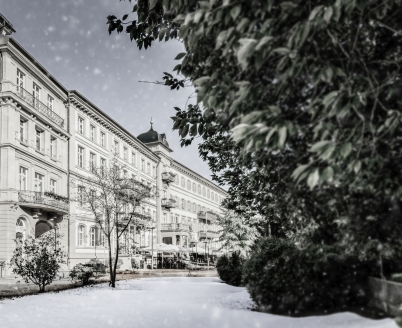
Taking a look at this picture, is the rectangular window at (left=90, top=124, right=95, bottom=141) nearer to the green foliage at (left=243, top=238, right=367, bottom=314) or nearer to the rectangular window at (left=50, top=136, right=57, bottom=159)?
the rectangular window at (left=50, top=136, right=57, bottom=159)

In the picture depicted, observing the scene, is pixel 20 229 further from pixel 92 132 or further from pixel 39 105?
pixel 92 132

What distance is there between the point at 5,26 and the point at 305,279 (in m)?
25.7

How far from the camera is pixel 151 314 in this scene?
9898 mm

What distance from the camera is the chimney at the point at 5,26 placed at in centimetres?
2658

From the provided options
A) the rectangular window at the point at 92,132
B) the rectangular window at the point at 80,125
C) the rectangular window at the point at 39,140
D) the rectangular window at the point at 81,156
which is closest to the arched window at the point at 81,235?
the rectangular window at the point at 81,156

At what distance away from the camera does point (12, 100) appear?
86.9 feet

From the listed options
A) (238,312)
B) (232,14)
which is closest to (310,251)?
(238,312)

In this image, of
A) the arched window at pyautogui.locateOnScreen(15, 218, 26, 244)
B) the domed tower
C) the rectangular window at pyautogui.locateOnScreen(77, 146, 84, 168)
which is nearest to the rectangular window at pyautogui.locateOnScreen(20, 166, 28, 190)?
the arched window at pyautogui.locateOnScreen(15, 218, 26, 244)

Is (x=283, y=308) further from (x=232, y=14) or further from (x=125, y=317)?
(x=232, y=14)

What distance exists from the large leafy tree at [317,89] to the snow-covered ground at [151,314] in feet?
14.0

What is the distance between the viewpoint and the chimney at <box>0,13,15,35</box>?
2658cm

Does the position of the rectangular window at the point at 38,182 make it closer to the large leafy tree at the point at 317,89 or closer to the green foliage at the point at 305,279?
the green foliage at the point at 305,279

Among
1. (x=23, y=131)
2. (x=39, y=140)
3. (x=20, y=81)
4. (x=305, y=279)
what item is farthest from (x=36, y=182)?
(x=305, y=279)

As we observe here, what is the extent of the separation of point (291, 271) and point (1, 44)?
23.6 meters
